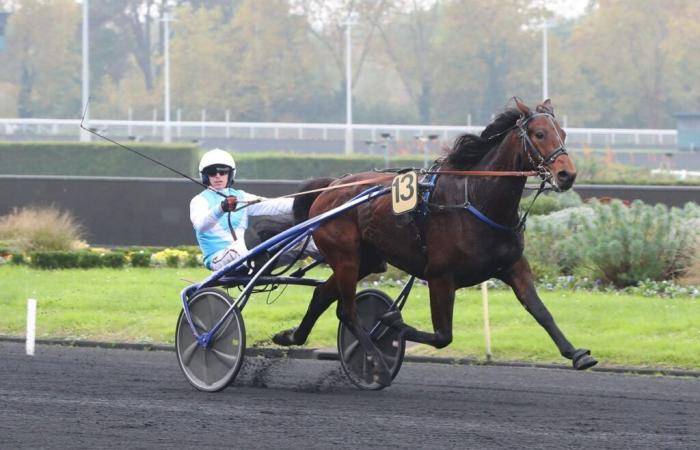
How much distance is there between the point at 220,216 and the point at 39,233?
854 cm

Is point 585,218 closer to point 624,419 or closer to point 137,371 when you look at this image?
point 137,371

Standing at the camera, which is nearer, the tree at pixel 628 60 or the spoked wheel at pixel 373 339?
the spoked wheel at pixel 373 339

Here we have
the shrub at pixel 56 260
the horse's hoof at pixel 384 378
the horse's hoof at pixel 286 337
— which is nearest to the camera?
the horse's hoof at pixel 384 378

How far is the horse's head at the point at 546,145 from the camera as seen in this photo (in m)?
6.60

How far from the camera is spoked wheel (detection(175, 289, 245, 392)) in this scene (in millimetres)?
7711

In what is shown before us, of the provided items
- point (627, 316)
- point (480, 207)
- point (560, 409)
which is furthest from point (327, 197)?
point (627, 316)

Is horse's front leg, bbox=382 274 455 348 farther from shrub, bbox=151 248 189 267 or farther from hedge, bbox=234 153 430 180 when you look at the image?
hedge, bbox=234 153 430 180

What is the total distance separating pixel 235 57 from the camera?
2044 inches

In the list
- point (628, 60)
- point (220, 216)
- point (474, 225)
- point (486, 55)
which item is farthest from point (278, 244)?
point (628, 60)

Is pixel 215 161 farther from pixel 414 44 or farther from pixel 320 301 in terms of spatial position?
pixel 414 44

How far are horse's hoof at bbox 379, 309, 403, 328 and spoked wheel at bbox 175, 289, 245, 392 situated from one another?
2.64ft

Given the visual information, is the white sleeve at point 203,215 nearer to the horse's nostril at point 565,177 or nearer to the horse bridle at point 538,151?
the horse bridle at point 538,151

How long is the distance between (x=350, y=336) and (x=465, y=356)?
178 centimetres

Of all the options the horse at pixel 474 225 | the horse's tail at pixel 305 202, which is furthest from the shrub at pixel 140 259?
the horse at pixel 474 225
